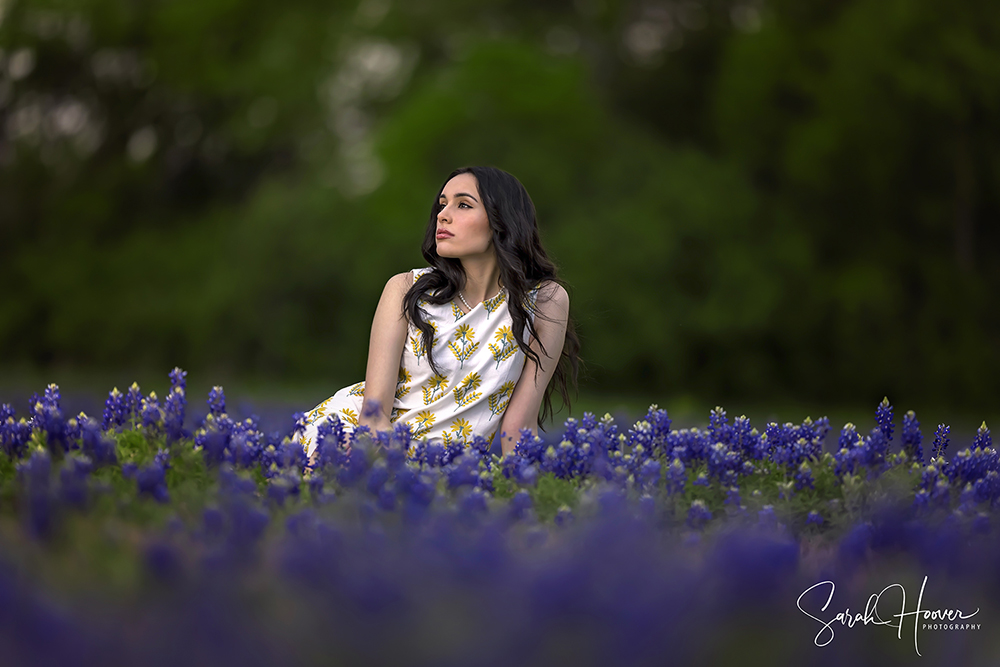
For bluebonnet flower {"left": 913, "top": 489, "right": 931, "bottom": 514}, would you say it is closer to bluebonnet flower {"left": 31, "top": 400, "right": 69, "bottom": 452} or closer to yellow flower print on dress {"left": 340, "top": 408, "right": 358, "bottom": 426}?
yellow flower print on dress {"left": 340, "top": 408, "right": 358, "bottom": 426}

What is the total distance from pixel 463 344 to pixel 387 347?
0.32 metres

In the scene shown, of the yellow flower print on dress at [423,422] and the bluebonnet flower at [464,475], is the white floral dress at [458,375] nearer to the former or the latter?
the yellow flower print on dress at [423,422]

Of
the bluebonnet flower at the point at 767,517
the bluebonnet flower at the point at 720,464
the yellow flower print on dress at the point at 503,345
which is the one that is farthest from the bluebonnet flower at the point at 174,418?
the bluebonnet flower at the point at 767,517

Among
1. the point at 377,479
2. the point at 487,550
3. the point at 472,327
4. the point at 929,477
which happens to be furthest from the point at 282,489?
the point at 929,477

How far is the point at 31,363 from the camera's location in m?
15.9

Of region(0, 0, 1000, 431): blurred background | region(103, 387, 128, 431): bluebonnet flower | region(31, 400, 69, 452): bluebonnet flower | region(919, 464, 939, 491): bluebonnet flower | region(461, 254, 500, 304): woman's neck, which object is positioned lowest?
region(919, 464, 939, 491): bluebonnet flower

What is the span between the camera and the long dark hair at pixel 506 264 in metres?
3.62

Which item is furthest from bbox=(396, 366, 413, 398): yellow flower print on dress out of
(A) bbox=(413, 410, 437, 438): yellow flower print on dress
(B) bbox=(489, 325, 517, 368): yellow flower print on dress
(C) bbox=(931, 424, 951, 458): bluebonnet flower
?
(C) bbox=(931, 424, 951, 458): bluebonnet flower

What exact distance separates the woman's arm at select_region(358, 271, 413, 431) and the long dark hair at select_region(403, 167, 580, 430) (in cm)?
4

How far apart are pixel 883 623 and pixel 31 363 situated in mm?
16912

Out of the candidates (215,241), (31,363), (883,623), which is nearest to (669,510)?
(883,623)

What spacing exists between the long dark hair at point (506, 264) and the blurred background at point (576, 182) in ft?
23.0

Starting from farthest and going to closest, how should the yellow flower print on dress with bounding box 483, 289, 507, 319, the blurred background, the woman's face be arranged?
the blurred background, the yellow flower print on dress with bounding box 483, 289, 507, 319, the woman's face

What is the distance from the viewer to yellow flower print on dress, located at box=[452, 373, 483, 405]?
3.65 m
